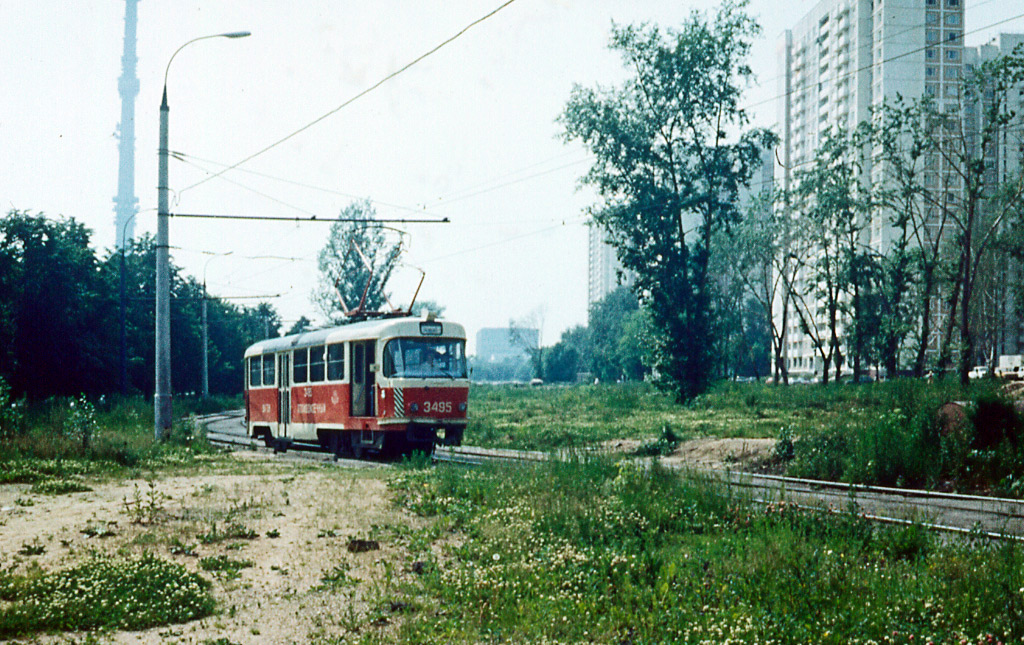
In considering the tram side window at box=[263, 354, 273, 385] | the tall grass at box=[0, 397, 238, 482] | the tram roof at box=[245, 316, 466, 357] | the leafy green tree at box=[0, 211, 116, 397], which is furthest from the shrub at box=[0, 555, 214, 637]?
the leafy green tree at box=[0, 211, 116, 397]

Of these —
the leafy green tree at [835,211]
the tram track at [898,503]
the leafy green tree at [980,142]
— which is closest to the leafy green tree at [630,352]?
the leafy green tree at [835,211]

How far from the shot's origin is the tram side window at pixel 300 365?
23.8 metres

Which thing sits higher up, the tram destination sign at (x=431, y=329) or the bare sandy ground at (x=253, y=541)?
the tram destination sign at (x=431, y=329)

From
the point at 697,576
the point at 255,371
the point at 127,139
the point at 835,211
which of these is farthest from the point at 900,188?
the point at 127,139

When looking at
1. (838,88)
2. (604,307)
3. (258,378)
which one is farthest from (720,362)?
(604,307)

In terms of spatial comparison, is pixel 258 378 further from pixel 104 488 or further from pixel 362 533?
pixel 362 533

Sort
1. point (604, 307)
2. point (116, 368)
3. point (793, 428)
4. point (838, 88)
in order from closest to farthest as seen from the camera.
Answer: point (793, 428)
point (116, 368)
point (838, 88)
point (604, 307)

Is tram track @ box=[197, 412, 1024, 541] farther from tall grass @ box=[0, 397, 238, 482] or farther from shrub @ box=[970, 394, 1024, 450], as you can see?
tall grass @ box=[0, 397, 238, 482]

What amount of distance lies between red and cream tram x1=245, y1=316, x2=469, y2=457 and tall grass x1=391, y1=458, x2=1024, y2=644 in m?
9.41

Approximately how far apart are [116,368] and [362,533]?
108 ft

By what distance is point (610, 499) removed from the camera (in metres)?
10.2

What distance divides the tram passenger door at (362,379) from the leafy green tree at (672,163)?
17708 mm

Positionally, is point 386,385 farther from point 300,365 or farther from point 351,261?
point 351,261

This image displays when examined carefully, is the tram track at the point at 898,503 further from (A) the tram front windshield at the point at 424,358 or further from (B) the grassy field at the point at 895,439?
(A) the tram front windshield at the point at 424,358
